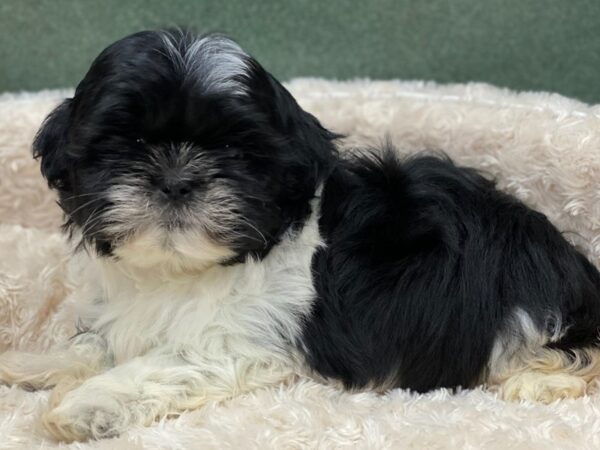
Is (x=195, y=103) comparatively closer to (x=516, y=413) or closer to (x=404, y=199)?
(x=404, y=199)

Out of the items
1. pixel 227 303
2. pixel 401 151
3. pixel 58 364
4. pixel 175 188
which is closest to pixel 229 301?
pixel 227 303

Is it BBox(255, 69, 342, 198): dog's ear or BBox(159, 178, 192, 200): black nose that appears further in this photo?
BBox(255, 69, 342, 198): dog's ear

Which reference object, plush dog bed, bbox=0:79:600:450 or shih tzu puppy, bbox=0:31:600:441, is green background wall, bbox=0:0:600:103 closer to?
plush dog bed, bbox=0:79:600:450

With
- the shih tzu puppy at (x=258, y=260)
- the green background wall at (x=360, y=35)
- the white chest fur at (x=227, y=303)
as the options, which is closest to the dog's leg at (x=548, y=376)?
the shih tzu puppy at (x=258, y=260)

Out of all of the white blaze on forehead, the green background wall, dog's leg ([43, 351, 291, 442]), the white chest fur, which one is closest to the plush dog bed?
dog's leg ([43, 351, 291, 442])

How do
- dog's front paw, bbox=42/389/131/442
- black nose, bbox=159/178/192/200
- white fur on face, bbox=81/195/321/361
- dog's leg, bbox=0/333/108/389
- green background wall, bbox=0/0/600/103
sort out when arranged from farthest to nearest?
green background wall, bbox=0/0/600/103 → dog's leg, bbox=0/333/108/389 → white fur on face, bbox=81/195/321/361 → dog's front paw, bbox=42/389/131/442 → black nose, bbox=159/178/192/200

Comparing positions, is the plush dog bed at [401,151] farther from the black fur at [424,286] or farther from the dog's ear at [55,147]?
the dog's ear at [55,147]
